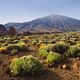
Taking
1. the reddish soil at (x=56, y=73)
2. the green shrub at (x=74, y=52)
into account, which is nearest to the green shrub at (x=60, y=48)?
the green shrub at (x=74, y=52)

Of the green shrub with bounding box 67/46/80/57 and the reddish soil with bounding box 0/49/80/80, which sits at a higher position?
the green shrub with bounding box 67/46/80/57

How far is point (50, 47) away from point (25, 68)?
5.95 m

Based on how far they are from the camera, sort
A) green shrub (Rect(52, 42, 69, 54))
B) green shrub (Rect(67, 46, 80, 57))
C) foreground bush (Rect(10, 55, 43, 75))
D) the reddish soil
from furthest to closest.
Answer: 1. green shrub (Rect(52, 42, 69, 54))
2. green shrub (Rect(67, 46, 80, 57))
3. foreground bush (Rect(10, 55, 43, 75))
4. the reddish soil

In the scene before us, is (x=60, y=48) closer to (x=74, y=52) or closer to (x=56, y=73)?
(x=74, y=52)

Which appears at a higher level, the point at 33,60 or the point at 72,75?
the point at 33,60

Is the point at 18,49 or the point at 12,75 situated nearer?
the point at 12,75

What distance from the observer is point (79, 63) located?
12.9 metres

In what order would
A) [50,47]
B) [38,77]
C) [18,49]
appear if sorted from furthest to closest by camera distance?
[18,49] < [50,47] < [38,77]

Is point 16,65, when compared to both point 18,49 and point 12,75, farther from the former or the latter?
point 18,49

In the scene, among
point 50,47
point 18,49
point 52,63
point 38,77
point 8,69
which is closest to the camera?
point 38,77

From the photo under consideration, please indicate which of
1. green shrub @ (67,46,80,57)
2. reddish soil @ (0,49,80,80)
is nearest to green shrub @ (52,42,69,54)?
green shrub @ (67,46,80,57)

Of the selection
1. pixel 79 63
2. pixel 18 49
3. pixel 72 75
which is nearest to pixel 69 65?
pixel 79 63

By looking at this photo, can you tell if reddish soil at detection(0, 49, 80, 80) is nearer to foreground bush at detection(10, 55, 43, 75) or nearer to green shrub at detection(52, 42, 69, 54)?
foreground bush at detection(10, 55, 43, 75)

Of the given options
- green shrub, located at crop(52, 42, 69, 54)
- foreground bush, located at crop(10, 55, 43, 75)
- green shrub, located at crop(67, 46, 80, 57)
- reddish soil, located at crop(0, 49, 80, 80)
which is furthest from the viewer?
green shrub, located at crop(52, 42, 69, 54)
